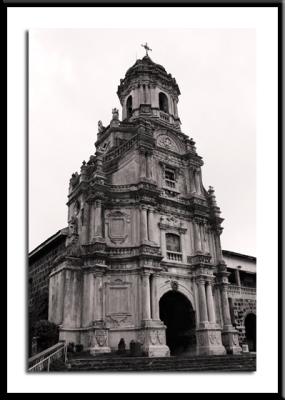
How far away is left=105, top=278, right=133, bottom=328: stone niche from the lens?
64.4 ft

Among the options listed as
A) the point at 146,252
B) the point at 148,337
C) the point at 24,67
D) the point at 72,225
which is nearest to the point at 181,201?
the point at 146,252

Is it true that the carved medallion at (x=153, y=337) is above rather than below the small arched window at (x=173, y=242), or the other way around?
below

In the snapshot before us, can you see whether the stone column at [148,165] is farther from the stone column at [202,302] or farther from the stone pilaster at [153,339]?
the stone pilaster at [153,339]

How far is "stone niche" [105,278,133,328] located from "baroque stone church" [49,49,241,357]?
0.17 ft

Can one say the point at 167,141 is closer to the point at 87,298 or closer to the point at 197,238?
the point at 197,238

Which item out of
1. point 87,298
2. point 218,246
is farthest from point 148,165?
point 87,298

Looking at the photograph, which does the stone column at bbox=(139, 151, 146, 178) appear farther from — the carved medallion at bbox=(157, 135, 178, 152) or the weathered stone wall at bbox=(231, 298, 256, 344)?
the weathered stone wall at bbox=(231, 298, 256, 344)

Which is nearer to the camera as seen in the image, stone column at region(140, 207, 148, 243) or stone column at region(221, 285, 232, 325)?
stone column at region(140, 207, 148, 243)

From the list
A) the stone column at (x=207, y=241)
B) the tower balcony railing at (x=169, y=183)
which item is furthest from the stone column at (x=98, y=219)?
the stone column at (x=207, y=241)

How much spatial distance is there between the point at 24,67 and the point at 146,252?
14.0 m

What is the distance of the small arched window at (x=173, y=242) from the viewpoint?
23.3 metres

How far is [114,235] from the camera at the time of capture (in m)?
21.8

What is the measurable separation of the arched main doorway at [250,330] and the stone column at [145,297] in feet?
38.7

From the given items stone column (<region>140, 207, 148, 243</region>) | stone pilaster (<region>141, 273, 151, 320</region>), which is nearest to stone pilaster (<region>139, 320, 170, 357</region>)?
stone pilaster (<region>141, 273, 151, 320</region>)
